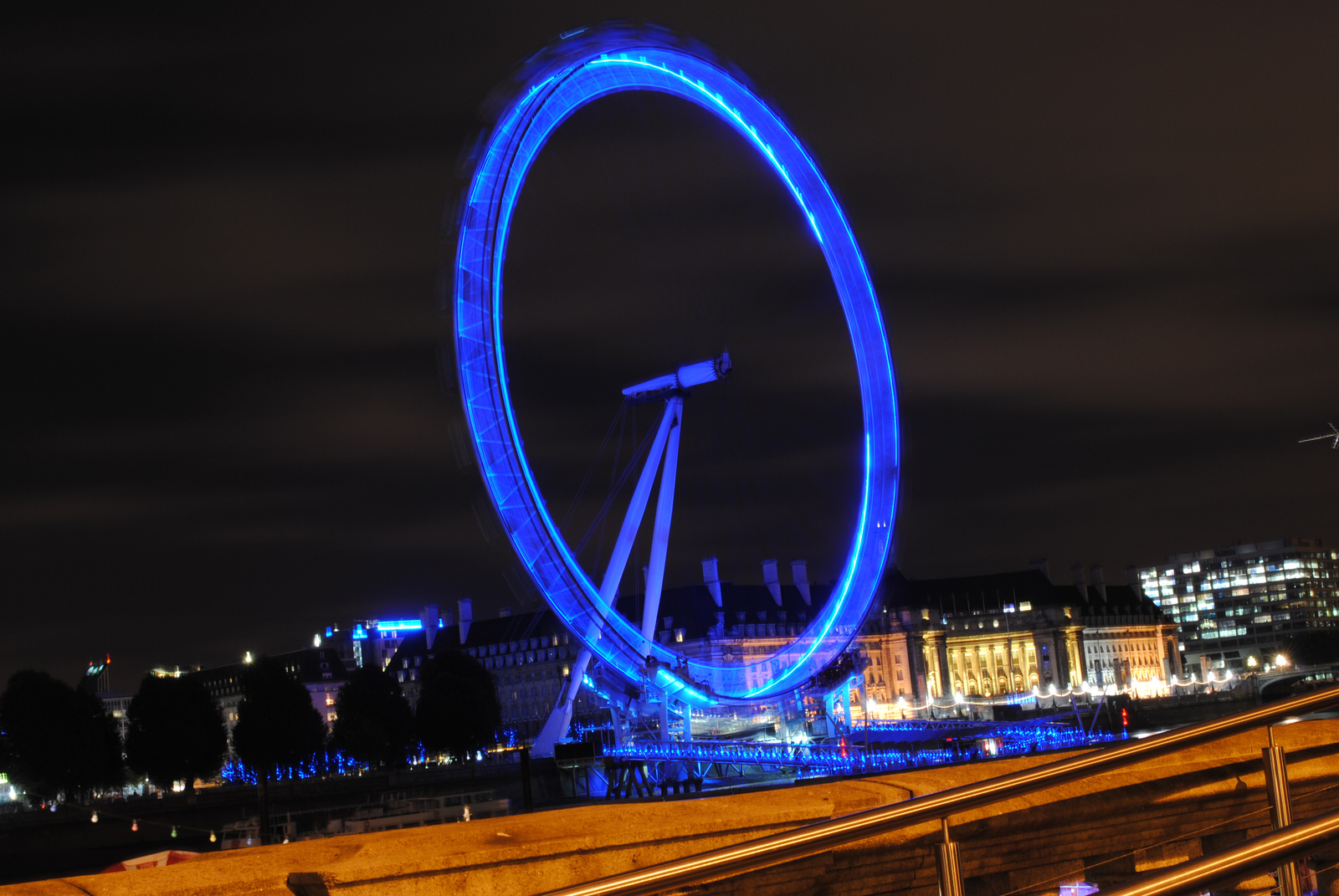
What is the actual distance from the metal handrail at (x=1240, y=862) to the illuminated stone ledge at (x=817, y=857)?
623 mm

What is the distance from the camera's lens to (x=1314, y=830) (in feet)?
9.98

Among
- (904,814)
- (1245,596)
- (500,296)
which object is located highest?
(500,296)

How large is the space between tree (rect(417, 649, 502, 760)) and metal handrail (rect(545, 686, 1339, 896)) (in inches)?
2739

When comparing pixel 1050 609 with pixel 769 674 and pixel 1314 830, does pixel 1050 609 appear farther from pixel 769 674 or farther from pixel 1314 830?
pixel 1314 830

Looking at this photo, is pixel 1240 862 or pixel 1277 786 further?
pixel 1277 786

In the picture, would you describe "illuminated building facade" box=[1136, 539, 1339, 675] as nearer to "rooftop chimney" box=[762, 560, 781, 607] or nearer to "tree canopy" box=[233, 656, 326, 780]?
"rooftop chimney" box=[762, 560, 781, 607]

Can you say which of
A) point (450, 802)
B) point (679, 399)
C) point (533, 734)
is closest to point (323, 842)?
point (679, 399)

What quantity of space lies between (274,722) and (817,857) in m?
64.3

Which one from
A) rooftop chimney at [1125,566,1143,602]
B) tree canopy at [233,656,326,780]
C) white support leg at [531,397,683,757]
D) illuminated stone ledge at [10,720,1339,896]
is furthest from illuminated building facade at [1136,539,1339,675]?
illuminated stone ledge at [10,720,1339,896]

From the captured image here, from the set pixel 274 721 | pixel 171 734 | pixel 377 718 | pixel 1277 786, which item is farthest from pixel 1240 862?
pixel 377 718

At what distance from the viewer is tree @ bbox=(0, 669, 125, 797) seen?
58750mm

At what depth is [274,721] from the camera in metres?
64.8

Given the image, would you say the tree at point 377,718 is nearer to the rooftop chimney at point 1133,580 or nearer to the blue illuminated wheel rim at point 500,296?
the blue illuminated wheel rim at point 500,296

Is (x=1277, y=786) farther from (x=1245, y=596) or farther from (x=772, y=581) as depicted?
Answer: (x=1245, y=596)
